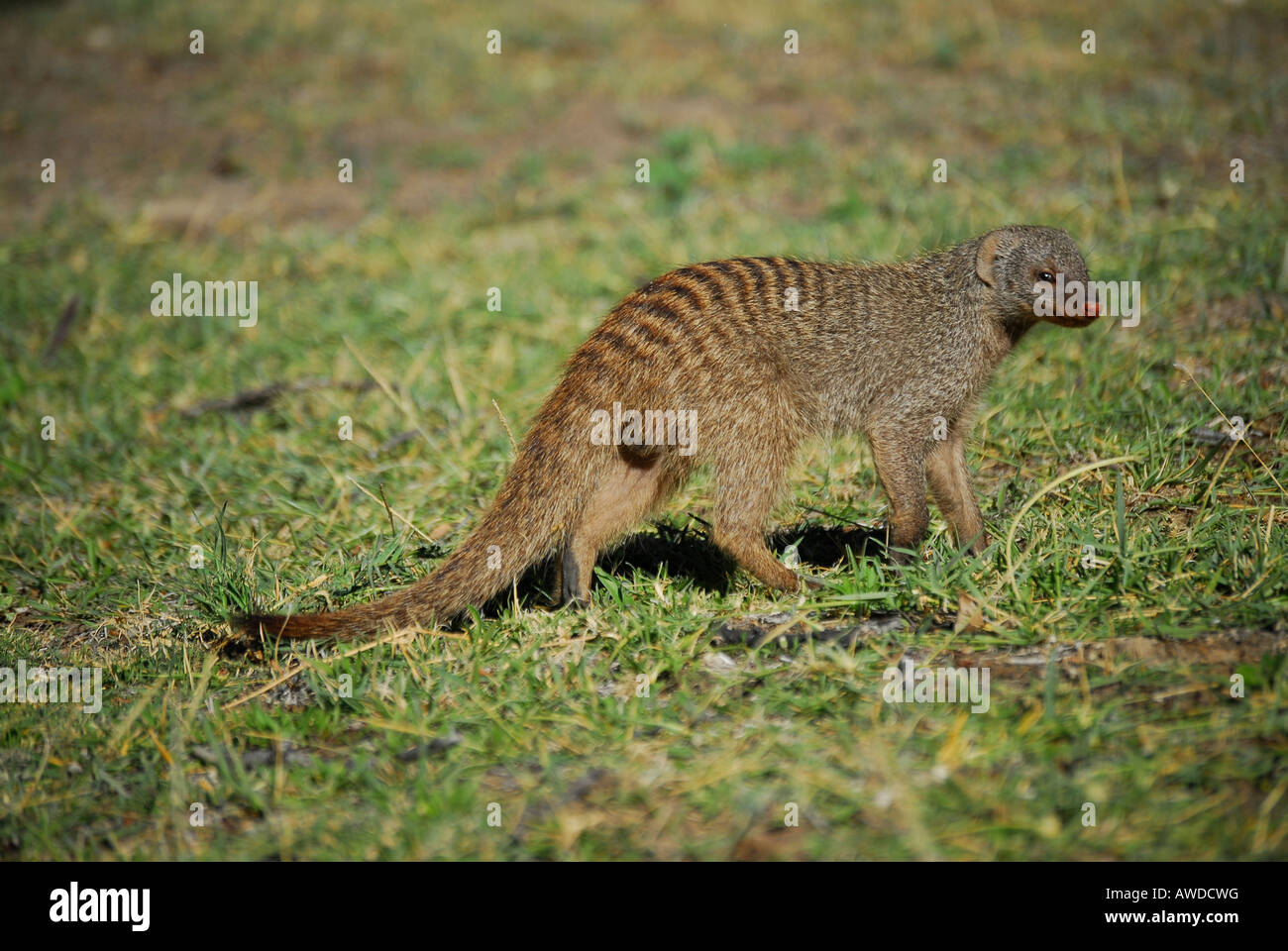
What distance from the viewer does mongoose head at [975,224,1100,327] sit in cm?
297

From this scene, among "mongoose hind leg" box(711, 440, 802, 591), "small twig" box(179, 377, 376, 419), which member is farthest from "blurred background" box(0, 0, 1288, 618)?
"mongoose hind leg" box(711, 440, 802, 591)

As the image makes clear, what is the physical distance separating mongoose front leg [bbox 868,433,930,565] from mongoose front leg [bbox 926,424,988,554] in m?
0.06

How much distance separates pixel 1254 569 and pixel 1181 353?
1.51m

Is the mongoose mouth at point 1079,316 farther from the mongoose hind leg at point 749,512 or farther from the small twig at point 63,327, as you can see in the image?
the small twig at point 63,327

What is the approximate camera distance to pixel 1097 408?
11.9 feet

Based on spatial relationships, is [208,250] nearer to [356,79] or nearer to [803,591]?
[356,79]

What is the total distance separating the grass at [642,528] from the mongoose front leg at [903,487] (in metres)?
0.16

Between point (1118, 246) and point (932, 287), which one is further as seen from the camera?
point (1118, 246)

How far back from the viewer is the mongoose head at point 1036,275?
9.74 ft

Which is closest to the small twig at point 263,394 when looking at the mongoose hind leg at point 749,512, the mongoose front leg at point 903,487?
the mongoose hind leg at point 749,512

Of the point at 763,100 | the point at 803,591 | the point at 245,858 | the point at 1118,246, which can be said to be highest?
the point at 763,100

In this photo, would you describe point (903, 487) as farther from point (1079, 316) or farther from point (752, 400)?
point (1079, 316)

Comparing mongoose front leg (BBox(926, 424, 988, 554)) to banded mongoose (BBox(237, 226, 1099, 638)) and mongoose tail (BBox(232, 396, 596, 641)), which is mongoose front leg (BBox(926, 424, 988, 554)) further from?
mongoose tail (BBox(232, 396, 596, 641))

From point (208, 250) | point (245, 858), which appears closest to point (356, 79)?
point (208, 250)
